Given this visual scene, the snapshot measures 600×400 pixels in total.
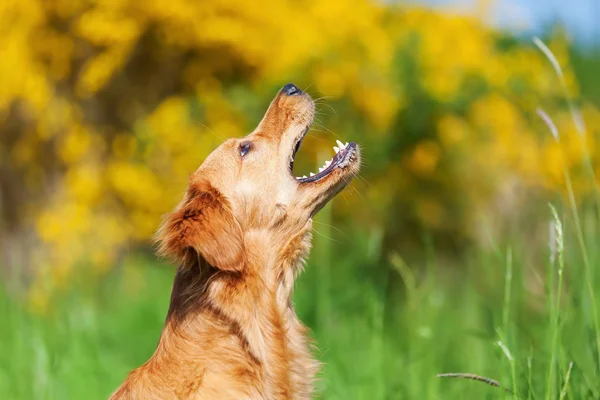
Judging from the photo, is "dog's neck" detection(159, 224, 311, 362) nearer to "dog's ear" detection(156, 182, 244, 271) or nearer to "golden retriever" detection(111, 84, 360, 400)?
"golden retriever" detection(111, 84, 360, 400)

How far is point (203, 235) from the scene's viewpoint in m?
3.44

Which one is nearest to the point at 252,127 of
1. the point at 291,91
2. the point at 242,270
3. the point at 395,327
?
the point at 395,327

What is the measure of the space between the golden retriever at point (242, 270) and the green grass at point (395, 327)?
569mm

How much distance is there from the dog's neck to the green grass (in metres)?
0.63

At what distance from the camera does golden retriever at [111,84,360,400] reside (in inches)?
136

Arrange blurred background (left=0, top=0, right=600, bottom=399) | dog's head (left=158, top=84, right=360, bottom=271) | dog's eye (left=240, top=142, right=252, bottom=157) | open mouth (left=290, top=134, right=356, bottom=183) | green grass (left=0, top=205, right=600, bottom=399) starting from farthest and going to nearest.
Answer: blurred background (left=0, top=0, right=600, bottom=399) < dog's eye (left=240, top=142, right=252, bottom=157) < open mouth (left=290, top=134, right=356, bottom=183) < dog's head (left=158, top=84, right=360, bottom=271) < green grass (left=0, top=205, right=600, bottom=399)

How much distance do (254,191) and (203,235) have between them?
1.71ft

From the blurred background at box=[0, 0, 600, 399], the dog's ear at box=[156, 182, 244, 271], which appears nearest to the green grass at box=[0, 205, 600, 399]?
the blurred background at box=[0, 0, 600, 399]

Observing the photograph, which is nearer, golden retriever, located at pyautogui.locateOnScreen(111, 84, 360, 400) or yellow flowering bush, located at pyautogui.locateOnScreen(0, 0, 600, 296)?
golden retriever, located at pyautogui.locateOnScreen(111, 84, 360, 400)

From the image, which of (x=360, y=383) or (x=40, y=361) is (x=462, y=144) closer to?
(x=360, y=383)

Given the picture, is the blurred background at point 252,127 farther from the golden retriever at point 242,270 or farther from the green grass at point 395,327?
the golden retriever at point 242,270

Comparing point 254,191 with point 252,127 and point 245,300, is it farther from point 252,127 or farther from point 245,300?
point 252,127

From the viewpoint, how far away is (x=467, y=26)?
9.20m

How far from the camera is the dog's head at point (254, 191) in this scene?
3.48 meters
